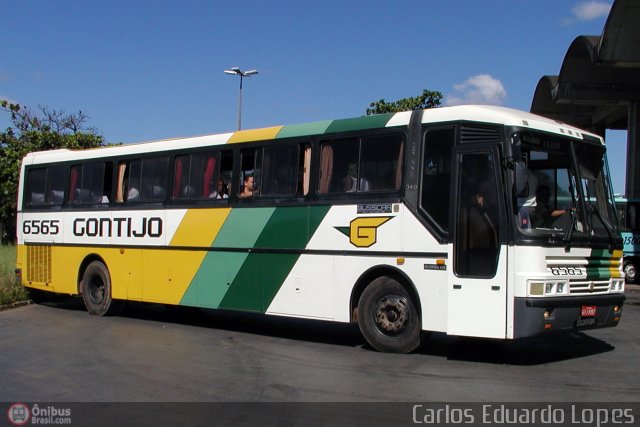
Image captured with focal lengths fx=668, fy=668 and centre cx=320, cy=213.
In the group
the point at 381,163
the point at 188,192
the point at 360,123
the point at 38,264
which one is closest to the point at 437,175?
the point at 381,163

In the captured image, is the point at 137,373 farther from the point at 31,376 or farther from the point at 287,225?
the point at 287,225

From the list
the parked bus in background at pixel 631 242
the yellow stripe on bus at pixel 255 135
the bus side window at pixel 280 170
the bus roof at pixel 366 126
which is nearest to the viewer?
the bus roof at pixel 366 126

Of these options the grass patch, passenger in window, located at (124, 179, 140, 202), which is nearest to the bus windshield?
passenger in window, located at (124, 179, 140, 202)

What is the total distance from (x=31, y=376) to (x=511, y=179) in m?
6.32

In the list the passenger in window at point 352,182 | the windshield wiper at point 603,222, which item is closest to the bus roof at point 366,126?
the passenger in window at point 352,182

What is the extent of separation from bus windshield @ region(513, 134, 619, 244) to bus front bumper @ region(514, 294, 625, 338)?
0.77 metres

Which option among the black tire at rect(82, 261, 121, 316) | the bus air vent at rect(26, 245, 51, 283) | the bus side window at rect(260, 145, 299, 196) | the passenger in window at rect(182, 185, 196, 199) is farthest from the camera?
the bus air vent at rect(26, 245, 51, 283)

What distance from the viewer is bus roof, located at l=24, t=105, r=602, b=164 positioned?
27.8 ft

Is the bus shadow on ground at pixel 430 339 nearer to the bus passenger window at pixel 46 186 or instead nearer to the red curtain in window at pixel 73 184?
the red curtain in window at pixel 73 184

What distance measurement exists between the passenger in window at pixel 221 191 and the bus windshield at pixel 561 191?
513 cm

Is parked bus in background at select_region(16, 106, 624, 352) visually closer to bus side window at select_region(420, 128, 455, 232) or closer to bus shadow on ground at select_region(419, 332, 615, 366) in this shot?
bus side window at select_region(420, 128, 455, 232)

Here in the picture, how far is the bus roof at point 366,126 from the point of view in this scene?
8469mm

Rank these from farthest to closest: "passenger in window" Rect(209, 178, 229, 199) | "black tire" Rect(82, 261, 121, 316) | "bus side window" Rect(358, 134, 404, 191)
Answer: "black tire" Rect(82, 261, 121, 316) < "passenger in window" Rect(209, 178, 229, 199) < "bus side window" Rect(358, 134, 404, 191)

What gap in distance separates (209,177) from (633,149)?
26.2 meters
